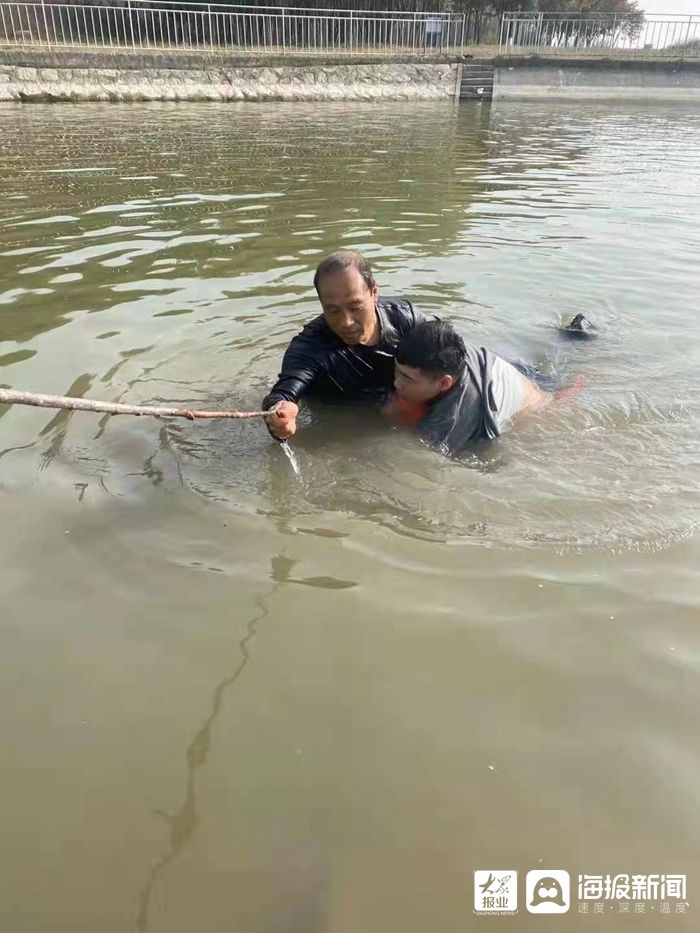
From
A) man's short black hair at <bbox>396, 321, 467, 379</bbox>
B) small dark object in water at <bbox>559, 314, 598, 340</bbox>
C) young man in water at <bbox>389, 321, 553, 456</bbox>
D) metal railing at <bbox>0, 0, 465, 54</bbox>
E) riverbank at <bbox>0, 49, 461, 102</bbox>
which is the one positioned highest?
metal railing at <bbox>0, 0, 465, 54</bbox>

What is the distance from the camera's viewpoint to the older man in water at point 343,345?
379cm

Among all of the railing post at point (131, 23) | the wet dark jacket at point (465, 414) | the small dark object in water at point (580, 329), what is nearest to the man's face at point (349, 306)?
the wet dark jacket at point (465, 414)

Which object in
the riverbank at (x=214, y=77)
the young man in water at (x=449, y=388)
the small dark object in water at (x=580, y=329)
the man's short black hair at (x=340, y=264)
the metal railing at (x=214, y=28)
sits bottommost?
the small dark object in water at (x=580, y=329)

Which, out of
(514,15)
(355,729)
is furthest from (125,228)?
(514,15)

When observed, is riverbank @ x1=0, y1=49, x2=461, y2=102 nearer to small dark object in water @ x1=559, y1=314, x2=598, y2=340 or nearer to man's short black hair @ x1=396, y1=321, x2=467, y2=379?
small dark object in water @ x1=559, y1=314, x2=598, y2=340

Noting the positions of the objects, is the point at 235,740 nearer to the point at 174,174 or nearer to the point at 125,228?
the point at 125,228

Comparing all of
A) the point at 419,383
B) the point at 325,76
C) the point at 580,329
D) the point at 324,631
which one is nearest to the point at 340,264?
the point at 419,383

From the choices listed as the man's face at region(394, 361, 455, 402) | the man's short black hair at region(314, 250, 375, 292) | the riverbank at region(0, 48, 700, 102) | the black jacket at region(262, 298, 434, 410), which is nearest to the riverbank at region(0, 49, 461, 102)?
the riverbank at region(0, 48, 700, 102)

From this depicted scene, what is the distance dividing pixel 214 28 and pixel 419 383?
105ft

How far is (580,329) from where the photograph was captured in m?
5.70

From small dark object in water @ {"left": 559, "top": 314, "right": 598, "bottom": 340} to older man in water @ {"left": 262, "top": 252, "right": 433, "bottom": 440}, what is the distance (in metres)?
1.70

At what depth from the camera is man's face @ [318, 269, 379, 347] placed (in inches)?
150

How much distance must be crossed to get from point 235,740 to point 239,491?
1615 millimetres

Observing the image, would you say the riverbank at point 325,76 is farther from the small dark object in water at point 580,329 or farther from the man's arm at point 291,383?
the man's arm at point 291,383
